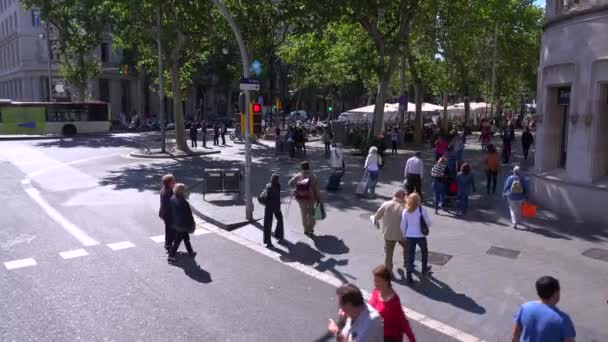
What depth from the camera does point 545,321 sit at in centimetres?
439

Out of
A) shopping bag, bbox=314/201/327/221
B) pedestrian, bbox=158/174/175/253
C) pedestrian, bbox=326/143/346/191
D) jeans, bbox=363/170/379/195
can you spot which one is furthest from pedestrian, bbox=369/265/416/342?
pedestrian, bbox=326/143/346/191

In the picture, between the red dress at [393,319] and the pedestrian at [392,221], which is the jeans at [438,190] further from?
the red dress at [393,319]

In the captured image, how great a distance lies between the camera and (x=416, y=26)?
28.6 metres

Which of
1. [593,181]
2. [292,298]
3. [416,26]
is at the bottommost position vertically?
[292,298]

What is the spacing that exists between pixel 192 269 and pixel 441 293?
424 centimetres

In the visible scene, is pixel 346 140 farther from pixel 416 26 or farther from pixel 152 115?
pixel 152 115

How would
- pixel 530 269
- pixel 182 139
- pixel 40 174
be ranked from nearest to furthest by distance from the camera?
pixel 530 269, pixel 40 174, pixel 182 139

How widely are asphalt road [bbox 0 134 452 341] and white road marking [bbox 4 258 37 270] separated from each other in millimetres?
18

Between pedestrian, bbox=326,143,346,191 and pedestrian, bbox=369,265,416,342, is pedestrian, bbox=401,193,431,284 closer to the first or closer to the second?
pedestrian, bbox=369,265,416,342

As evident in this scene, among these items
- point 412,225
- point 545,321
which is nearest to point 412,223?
point 412,225

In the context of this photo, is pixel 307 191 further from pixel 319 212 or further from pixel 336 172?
pixel 336 172

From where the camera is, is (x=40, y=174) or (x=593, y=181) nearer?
(x=593, y=181)

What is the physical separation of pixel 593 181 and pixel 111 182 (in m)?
15.0

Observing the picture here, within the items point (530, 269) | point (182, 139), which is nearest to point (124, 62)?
point (182, 139)
